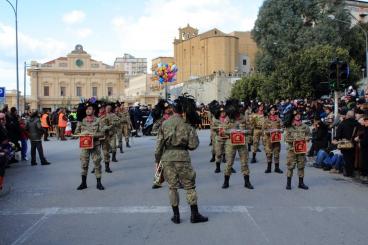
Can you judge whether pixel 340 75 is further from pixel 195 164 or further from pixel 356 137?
pixel 195 164

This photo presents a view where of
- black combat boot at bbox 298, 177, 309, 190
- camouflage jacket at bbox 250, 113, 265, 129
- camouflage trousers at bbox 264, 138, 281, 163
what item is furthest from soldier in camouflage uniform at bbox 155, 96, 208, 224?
camouflage jacket at bbox 250, 113, 265, 129

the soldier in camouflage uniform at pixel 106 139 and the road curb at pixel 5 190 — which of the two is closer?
the road curb at pixel 5 190

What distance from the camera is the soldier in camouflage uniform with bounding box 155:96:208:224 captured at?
24.0 ft

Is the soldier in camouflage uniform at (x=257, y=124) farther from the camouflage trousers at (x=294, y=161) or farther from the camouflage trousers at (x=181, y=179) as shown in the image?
the camouflage trousers at (x=181, y=179)

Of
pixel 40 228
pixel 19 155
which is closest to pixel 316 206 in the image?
pixel 40 228

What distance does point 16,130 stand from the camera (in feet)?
51.3

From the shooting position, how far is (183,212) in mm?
8039

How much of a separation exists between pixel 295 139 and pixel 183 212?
343cm

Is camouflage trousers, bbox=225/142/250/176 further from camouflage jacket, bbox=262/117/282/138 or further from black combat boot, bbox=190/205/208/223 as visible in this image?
black combat boot, bbox=190/205/208/223

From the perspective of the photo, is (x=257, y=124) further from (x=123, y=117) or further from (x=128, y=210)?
(x=128, y=210)

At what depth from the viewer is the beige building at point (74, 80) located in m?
109

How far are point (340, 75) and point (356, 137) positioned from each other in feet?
14.1

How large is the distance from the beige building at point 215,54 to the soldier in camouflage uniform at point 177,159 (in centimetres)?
7443

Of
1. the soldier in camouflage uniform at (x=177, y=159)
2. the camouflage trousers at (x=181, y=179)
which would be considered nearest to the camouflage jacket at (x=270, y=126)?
the soldier in camouflage uniform at (x=177, y=159)
